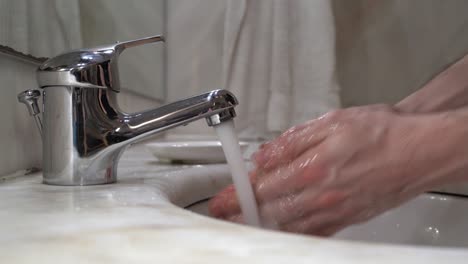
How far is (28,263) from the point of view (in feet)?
0.67

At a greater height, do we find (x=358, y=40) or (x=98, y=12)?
(x=98, y=12)

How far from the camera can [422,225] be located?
70 cm

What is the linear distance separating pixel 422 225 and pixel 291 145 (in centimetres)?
37

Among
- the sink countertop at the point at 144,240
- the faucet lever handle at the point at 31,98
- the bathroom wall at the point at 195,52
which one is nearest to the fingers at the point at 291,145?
the sink countertop at the point at 144,240

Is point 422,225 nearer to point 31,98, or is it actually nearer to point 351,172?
point 351,172

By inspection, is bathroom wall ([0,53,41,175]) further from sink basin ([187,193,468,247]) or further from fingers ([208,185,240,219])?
sink basin ([187,193,468,247])

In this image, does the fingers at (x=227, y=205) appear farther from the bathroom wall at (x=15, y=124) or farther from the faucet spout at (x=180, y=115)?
the bathroom wall at (x=15, y=124)

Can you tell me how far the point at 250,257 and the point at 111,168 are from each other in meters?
0.31

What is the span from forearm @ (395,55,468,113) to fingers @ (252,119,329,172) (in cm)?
17

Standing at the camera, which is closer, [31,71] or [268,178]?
[268,178]

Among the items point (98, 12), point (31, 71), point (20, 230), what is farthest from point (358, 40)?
point (20, 230)

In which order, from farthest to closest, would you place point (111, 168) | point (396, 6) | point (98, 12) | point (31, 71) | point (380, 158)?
point (396, 6), point (98, 12), point (31, 71), point (111, 168), point (380, 158)

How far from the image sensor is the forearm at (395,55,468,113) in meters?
0.55

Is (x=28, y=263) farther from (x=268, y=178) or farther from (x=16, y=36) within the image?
(x=16, y=36)
